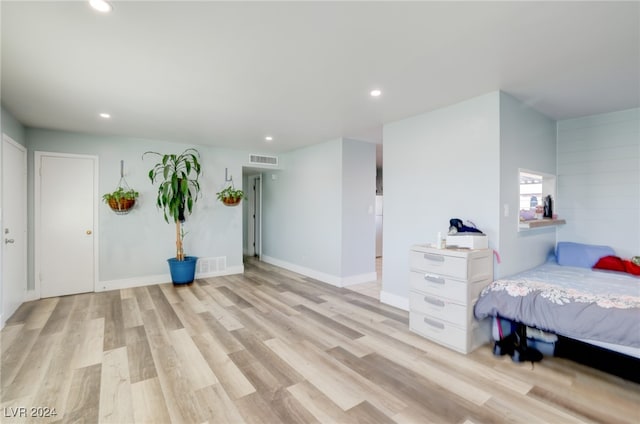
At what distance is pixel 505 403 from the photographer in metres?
1.90

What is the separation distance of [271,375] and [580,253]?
3.78m

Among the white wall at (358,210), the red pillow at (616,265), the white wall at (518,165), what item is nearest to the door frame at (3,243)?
the white wall at (358,210)

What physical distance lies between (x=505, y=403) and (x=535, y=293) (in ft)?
3.14

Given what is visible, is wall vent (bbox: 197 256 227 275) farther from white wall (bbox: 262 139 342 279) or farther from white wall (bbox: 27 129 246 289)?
white wall (bbox: 262 139 342 279)

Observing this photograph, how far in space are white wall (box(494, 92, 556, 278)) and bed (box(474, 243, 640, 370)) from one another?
0.26m

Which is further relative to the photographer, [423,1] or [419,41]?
[419,41]

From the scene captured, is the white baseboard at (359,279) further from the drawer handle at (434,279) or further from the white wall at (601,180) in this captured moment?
the white wall at (601,180)

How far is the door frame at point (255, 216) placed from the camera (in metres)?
7.16

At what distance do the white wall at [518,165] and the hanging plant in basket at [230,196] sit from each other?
421 cm

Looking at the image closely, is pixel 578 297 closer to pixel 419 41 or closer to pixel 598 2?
pixel 598 2

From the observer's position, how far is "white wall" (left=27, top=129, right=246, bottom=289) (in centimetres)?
441

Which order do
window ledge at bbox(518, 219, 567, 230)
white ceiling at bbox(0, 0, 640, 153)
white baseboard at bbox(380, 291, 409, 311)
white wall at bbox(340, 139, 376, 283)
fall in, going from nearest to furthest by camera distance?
white ceiling at bbox(0, 0, 640, 153)
window ledge at bbox(518, 219, 567, 230)
white baseboard at bbox(380, 291, 409, 311)
white wall at bbox(340, 139, 376, 283)

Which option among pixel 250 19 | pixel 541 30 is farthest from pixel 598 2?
pixel 250 19

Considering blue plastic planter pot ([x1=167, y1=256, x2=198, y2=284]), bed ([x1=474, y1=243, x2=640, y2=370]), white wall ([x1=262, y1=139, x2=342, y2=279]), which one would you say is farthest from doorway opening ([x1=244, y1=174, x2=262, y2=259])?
bed ([x1=474, y1=243, x2=640, y2=370])
